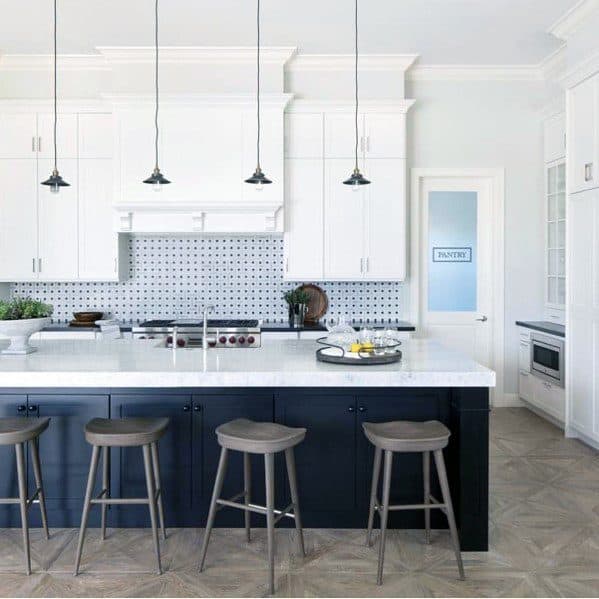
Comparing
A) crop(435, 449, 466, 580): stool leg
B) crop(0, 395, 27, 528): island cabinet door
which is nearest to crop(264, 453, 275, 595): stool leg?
crop(435, 449, 466, 580): stool leg

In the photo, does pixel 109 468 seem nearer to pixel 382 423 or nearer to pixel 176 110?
pixel 382 423

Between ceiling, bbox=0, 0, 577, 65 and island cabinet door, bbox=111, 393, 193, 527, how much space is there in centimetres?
300

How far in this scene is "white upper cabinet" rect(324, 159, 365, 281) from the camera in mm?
5305

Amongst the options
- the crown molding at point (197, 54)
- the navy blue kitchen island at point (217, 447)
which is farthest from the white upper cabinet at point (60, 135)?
the navy blue kitchen island at point (217, 447)

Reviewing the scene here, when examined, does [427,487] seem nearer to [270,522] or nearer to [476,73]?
[270,522]

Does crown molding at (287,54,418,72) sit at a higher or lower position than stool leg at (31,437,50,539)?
higher

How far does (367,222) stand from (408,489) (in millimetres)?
2808

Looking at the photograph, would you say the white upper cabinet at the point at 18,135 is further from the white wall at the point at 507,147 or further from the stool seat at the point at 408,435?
the stool seat at the point at 408,435

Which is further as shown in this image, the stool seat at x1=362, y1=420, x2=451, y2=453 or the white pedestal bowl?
the white pedestal bowl

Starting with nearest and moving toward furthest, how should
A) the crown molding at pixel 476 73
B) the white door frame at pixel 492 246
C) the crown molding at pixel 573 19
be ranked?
the crown molding at pixel 573 19
the crown molding at pixel 476 73
the white door frame at pixel 492 246

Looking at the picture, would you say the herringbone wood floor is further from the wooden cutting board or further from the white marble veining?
the wooden cutting board

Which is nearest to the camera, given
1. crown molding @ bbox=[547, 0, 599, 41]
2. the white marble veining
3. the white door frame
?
the white marble veining

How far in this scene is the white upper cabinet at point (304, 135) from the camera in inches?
207

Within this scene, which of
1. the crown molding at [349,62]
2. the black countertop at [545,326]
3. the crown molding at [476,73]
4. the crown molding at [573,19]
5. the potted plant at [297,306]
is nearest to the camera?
the crown molding at [573,19]
